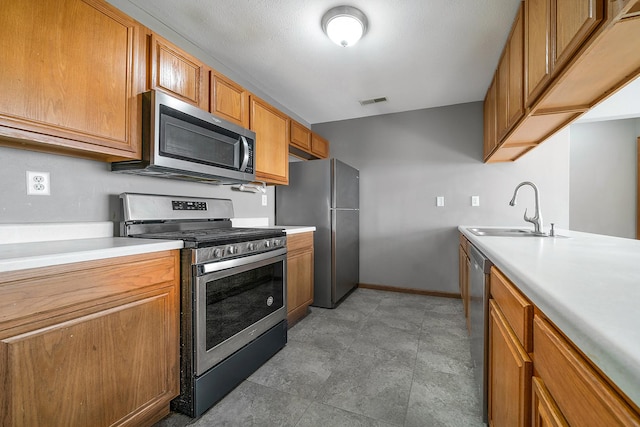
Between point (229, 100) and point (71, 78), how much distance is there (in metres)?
0.96

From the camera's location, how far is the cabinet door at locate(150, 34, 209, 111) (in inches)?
61.1

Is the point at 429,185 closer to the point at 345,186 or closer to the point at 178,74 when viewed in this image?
the point at 345,186

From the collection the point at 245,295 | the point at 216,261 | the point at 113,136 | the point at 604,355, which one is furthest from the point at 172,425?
the point at 604,355

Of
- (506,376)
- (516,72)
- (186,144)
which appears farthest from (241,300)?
(516,72)

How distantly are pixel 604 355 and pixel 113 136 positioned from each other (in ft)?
5.92

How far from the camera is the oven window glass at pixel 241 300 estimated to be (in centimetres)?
146

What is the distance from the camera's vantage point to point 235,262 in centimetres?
158

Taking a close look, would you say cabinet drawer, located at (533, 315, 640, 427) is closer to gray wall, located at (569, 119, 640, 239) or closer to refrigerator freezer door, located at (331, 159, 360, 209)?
refrigerator freezer door, located at (331, 159, 360, 209)

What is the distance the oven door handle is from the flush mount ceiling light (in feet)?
4.95

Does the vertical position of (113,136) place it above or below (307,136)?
below

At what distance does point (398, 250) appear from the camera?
11.6 ft

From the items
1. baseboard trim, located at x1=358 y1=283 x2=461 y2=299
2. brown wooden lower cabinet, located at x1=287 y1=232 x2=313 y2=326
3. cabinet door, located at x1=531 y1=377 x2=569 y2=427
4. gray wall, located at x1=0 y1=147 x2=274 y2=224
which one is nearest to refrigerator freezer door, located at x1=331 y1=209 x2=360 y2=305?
baseboard trim, located at x1=358 y1=283 x2=461 y2=299

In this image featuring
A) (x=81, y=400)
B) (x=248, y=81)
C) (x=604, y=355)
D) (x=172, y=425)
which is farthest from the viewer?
(x=248, y=81)

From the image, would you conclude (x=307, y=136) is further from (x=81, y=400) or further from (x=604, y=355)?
(x=604, y=355)
